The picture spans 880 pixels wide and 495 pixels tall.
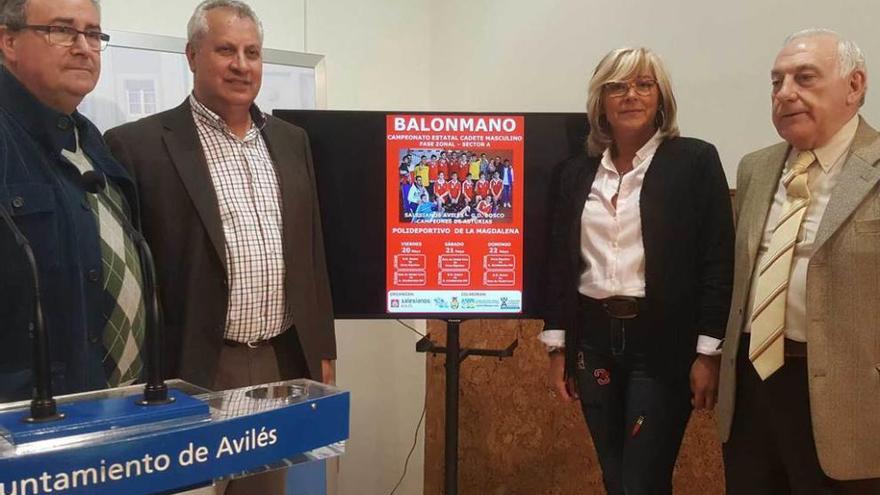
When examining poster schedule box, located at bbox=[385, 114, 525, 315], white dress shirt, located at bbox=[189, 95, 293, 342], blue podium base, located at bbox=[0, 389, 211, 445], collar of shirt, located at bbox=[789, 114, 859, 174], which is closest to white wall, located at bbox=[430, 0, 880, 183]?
collar of shirt, located at bbox=[789, 114, 859, 174]

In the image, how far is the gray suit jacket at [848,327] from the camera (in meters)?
1.67

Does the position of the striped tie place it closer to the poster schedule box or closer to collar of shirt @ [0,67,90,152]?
the poster schedule box

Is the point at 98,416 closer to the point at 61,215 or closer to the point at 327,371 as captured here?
the point at 61,215

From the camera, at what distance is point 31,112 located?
151cm

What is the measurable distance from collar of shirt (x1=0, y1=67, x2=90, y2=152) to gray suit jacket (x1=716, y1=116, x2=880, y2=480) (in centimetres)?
174

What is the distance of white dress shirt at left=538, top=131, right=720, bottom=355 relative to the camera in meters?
2.01

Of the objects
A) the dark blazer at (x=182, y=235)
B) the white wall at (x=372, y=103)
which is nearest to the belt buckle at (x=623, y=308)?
the dark blazer at (x=182, y=235)

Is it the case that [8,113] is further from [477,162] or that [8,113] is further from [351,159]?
[477,162]

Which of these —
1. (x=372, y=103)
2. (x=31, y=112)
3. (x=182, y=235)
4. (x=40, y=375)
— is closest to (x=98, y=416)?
(x=40, y=375)

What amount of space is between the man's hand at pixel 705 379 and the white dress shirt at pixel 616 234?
0.04 meters

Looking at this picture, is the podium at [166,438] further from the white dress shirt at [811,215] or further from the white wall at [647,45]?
the white wall at [647,45]

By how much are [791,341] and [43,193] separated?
1.75 meters

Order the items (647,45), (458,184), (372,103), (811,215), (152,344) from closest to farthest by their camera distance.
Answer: (152,344) < (811,215) < (458,184) < (647,45) < (372,103)

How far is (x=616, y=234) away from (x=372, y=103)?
1.82m
